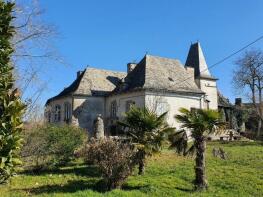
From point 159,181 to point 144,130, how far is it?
102 inches

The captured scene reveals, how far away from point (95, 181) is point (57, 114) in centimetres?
2855

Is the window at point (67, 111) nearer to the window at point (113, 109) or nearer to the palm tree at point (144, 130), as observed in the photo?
the window at point (113, 109)

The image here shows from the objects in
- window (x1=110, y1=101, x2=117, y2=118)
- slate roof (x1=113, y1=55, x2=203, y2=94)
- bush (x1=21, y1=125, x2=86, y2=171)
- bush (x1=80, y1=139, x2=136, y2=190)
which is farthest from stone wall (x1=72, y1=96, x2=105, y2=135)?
bush (x1=80, y1=139, x2=136, y2=190)

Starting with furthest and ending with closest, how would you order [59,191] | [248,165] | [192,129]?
[248,165]
[192,129]
[59,191]

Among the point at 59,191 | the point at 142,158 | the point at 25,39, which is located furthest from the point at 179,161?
the point at 25,39

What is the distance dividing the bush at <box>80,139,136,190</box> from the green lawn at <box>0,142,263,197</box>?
1.81 ft

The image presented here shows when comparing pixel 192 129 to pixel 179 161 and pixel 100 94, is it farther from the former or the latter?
pixel 100 94

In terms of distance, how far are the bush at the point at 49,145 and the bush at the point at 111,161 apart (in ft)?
13.4

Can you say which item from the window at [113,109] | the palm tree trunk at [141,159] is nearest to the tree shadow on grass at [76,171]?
the palm tree trunk at [141,159]

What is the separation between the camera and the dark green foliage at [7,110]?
7986 mm

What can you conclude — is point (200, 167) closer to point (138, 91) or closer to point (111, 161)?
point (111, 161)

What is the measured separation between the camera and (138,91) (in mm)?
35312

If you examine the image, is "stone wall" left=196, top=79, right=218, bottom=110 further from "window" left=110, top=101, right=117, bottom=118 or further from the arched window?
the arched window

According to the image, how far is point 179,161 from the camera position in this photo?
21375mm
